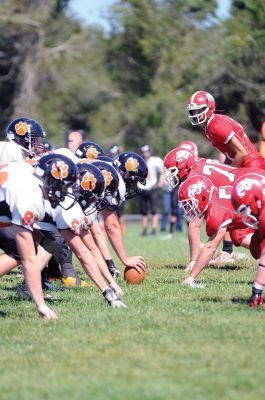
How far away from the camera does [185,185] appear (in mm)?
8430

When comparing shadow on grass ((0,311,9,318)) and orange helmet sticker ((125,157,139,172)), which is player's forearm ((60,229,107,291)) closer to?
shadow on grass ((0,311,9,318))

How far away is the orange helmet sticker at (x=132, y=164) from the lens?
29.9ft

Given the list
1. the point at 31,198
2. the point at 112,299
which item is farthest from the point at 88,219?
the point at 31,198

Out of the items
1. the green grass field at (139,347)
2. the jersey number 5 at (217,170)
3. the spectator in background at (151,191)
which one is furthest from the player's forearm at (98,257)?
the spectator in background at (151,191)

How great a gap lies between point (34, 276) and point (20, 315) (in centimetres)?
64

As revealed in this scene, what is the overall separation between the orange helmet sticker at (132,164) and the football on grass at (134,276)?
1124 millimetres

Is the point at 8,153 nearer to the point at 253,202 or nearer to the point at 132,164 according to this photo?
the point at 132,164

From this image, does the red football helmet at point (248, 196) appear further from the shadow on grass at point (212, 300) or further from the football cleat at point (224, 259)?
the football cleat at point (224, 259)

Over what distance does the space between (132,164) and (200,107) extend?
1230 millimetres

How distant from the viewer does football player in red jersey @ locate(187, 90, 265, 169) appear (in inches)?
381

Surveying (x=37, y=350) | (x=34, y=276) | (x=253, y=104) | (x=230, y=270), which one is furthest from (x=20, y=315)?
(x=253, y=104)

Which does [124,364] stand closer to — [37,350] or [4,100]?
[37,350]

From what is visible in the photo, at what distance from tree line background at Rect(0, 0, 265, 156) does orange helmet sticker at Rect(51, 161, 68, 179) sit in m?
24.9

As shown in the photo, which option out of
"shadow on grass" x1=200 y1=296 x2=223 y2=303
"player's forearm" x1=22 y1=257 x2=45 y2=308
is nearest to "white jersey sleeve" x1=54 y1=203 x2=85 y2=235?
"player's forearm" x1=22 y1=257 x2=45 y2=308
